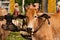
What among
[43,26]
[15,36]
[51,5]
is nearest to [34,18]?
[43,26]

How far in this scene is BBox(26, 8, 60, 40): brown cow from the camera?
6.86m

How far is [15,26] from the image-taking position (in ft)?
25.7

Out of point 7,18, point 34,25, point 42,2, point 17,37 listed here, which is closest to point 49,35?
Answer: point 34,25

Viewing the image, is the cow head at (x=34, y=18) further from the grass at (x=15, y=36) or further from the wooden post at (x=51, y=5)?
the wooden post at (x=51, y=5)

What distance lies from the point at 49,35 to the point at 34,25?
596 millimetres

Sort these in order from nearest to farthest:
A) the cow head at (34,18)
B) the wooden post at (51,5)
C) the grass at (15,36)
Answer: the cow head at (34,18), the grass at (15,36), the wooden post at (51,5)

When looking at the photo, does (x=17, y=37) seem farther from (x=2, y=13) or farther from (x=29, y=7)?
(x=29, y=7)

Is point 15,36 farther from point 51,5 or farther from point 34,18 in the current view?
point 51,5

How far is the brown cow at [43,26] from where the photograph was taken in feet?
22.5

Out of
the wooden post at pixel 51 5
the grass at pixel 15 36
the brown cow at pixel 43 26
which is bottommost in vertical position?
the grass at pixel 15 36

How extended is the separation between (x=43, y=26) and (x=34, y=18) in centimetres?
56

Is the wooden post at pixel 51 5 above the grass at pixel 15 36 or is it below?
above

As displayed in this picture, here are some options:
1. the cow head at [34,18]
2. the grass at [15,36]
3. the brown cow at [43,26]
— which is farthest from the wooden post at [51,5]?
the cow head at [34,18]

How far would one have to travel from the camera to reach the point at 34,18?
6.84m
